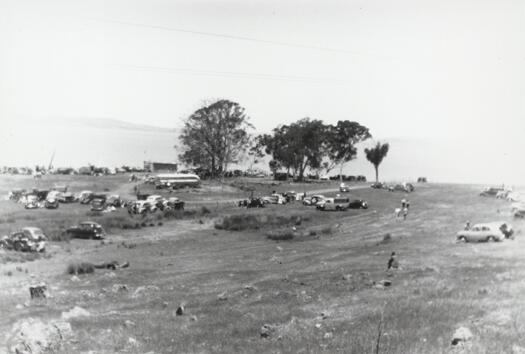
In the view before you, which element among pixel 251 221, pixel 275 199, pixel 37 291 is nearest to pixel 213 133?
pixel 275 199

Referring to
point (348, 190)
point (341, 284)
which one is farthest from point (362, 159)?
point (341, 284)

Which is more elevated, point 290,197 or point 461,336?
point 290,197

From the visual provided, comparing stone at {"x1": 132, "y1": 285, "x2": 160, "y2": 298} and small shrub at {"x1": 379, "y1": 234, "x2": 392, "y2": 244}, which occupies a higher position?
small shrub at {"x1": 379, "y1": 234, "x2": 392, "y2": 244}

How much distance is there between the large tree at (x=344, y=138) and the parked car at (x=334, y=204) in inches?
1693

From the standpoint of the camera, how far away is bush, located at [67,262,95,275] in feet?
97.5

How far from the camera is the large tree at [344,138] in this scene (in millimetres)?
104000

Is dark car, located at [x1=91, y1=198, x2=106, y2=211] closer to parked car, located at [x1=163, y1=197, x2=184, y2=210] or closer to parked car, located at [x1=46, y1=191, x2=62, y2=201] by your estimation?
parked car, located at [x1=46, y1=191, x2=62, y2=201]

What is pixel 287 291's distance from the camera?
23.6 m

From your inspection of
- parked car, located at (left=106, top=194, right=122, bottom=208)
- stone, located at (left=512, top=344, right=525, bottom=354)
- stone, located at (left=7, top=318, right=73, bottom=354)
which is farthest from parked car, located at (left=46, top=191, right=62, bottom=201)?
stone, located at (left=512, top=344, right=525, bottom=354)

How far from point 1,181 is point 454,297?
70.2 m

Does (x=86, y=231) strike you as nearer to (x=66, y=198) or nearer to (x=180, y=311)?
(x=66, y=198)

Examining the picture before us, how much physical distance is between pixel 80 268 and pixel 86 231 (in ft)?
43.6

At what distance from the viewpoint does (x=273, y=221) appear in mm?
52812

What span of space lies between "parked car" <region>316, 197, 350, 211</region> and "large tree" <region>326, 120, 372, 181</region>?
43.0 meters
